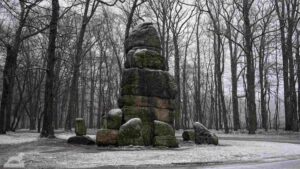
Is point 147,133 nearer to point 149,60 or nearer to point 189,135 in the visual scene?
point 149,60

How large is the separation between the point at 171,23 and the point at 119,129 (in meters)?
27.4

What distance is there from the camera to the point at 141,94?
57.3 feet

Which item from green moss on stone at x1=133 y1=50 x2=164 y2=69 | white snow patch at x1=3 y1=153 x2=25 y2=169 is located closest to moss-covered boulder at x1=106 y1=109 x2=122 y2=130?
green moss on stone at x1=133 y1=50 x2=164 y2=69

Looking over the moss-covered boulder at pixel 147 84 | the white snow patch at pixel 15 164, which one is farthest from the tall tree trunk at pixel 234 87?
the white snow patch at pixel 15 164

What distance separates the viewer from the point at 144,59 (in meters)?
17.9

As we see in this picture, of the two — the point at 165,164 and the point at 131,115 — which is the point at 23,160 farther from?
the point at 131,115

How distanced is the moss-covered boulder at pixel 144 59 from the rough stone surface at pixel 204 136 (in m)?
3.31

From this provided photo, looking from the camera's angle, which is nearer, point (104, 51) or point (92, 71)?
point (104, 51)

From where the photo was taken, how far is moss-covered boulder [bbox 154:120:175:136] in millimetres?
16750

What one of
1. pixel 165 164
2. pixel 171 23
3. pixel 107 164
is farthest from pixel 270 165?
pixel 171 23

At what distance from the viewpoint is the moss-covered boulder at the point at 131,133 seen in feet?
52.5

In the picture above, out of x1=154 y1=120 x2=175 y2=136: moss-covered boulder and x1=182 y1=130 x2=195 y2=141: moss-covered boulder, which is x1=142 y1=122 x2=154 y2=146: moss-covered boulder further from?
x1=182 y1=130 x2=195 y2=141: moss-covered boulder

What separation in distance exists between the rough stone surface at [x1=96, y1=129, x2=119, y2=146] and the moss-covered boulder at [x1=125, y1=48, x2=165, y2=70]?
10.4 feet

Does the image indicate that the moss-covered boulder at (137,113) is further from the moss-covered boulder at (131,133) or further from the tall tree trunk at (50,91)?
the tall tree trunk at (50,91)
